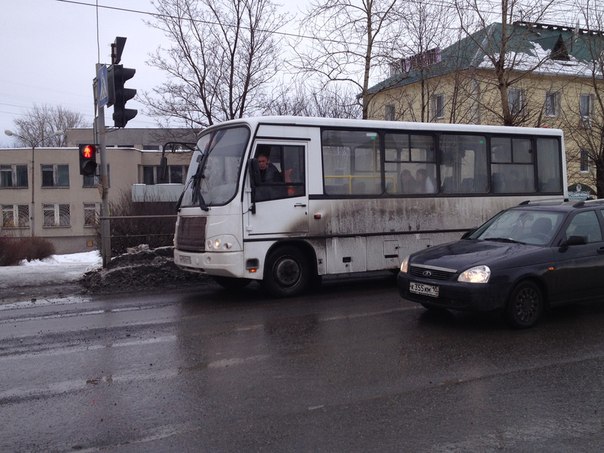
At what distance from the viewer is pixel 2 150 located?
50.6 metres

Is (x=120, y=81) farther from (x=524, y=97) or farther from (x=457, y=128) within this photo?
(x=524, y=97)

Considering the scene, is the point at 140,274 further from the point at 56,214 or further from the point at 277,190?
the point at 56,214

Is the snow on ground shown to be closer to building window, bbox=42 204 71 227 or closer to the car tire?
the car tire

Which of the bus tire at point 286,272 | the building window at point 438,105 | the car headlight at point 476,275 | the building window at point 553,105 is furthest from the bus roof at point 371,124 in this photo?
the building window at point 553,105

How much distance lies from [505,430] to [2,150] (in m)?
54.2

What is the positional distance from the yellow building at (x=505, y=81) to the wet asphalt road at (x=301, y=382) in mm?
12173

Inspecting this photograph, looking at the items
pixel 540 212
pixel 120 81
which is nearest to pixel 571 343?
pixel 540 212

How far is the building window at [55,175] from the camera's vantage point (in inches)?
2005

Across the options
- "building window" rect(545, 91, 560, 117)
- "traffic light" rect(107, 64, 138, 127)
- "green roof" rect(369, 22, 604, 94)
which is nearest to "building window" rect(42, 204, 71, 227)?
"green roof" rect(369, 22, 604, 94)

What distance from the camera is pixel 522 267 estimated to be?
7.40 metres

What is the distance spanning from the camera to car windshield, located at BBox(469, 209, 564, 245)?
802 centimetres

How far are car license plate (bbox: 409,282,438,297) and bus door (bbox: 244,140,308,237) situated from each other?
2.78 m

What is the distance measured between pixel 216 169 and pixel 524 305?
5387mm

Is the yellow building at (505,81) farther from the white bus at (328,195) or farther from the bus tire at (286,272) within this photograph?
the bus tire at (286,272)
